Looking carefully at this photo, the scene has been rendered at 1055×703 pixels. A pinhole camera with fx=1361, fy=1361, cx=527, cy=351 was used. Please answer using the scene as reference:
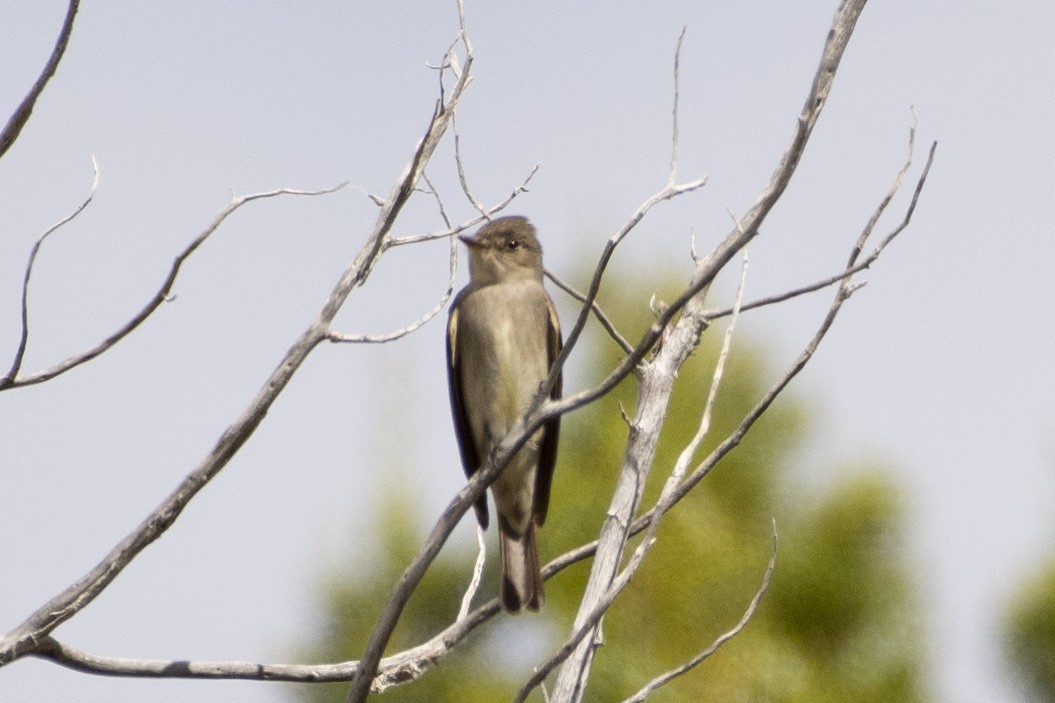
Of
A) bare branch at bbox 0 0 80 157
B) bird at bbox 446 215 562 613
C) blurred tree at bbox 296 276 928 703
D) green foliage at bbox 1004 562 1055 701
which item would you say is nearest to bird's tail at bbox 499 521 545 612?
bird at bbox 446 215 562 613

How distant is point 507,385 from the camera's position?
16.5ft

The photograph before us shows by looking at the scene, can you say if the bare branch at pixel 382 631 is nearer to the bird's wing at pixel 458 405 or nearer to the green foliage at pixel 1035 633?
the bird's wing at pixel 458 405

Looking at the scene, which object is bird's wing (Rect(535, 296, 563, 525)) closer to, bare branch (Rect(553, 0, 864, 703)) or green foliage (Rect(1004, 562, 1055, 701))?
bare branch (Rect(553, 0, 864, 703))

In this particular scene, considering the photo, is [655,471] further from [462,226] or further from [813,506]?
[462,226]

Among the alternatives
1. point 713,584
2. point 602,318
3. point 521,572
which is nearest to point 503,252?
point 521,572

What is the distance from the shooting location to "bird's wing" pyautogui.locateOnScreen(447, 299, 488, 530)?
514cm

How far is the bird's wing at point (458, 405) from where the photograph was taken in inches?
203

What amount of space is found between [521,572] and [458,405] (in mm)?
720

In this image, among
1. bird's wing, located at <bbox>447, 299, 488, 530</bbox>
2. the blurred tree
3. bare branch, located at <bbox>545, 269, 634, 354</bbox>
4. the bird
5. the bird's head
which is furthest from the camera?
the blurred tree

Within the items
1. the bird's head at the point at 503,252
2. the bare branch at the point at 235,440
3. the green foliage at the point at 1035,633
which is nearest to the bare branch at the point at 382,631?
the bare branch at the point at 235,440

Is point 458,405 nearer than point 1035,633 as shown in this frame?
Yes

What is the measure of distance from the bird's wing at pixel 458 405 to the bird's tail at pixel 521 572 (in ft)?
0.69

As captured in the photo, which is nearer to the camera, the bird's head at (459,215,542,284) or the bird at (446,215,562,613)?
the bird at (446,215,562,613)

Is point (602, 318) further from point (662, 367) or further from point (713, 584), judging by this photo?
point (713, 584)
